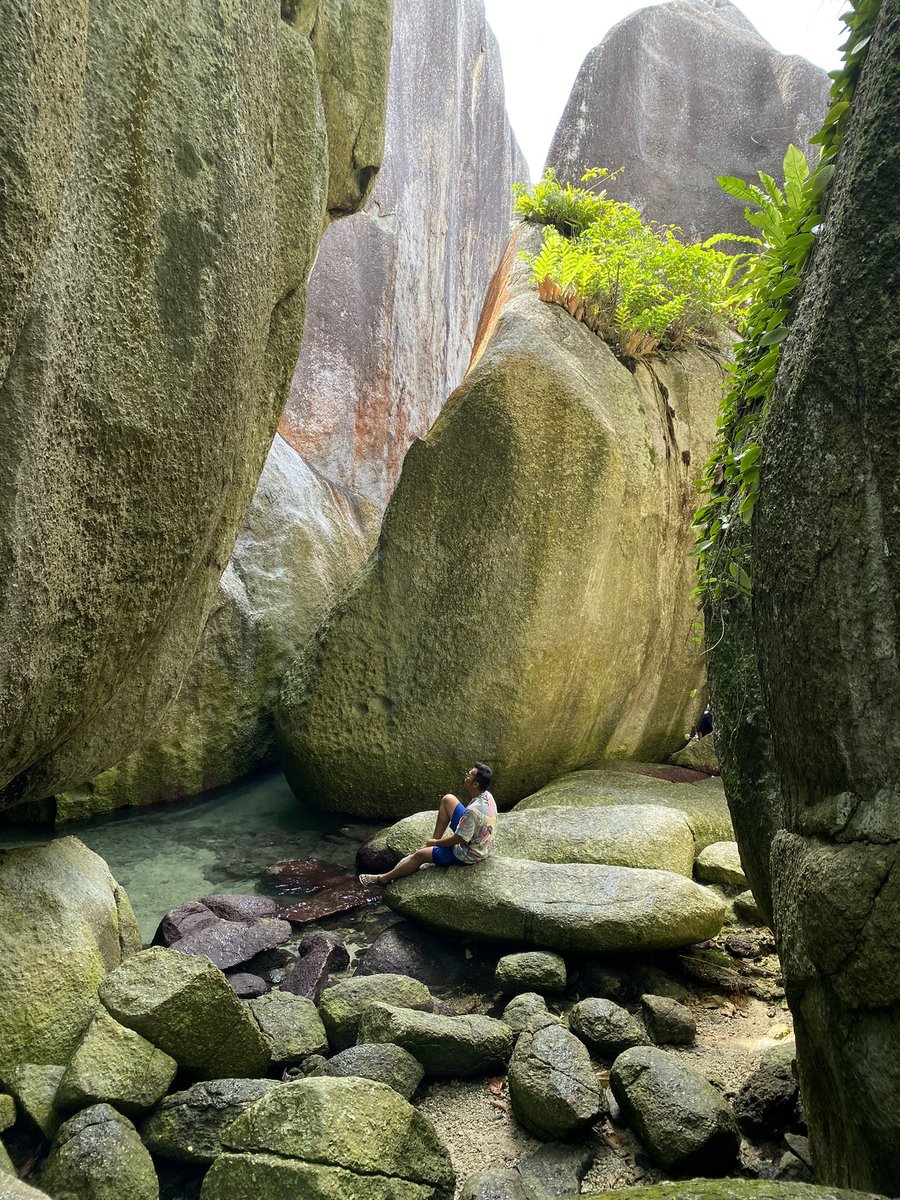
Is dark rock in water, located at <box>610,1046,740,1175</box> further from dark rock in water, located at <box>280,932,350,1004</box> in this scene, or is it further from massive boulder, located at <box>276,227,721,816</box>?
massive boulder, located at <box>276,227,721,816</box>

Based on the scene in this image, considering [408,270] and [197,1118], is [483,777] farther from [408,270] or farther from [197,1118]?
[408,270]

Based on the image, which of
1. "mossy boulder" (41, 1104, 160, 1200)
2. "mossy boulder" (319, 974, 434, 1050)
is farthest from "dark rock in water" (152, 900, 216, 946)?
"mossy boulder" (41, 1104, 160, 1200)

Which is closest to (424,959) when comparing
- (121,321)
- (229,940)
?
(229,940)

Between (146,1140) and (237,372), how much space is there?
276 centimetres

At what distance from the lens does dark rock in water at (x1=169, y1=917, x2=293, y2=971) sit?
16.7 ft

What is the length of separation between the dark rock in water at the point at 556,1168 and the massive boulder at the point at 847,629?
1.01 m

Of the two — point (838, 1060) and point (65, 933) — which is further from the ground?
point (838, 1060)

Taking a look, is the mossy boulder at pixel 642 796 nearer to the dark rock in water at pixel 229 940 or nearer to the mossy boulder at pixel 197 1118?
the dark rock in water at pixel 229 940

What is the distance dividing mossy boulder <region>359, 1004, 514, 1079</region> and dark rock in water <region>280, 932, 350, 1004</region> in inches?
34.4

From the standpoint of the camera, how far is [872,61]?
2076 millimetres

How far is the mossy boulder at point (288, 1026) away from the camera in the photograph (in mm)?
3924

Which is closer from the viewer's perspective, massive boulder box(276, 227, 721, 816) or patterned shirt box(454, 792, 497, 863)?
patterned shirt box(454, 792, 497, 863)

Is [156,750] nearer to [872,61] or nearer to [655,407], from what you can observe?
→ [655,407]

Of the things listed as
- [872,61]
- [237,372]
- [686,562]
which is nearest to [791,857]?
[872,61]
